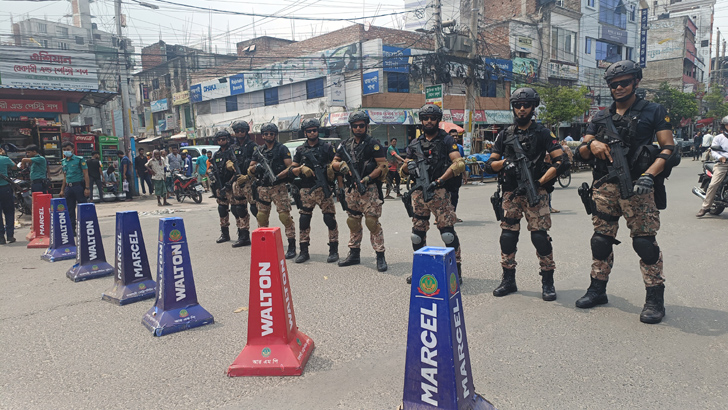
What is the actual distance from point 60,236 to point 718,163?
36.7 feet

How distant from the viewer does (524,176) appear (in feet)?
14.1

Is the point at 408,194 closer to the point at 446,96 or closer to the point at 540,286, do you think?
the point at 540,286

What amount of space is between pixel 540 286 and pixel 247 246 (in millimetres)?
4699

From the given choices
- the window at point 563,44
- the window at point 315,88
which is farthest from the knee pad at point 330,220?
the window at point 563,44

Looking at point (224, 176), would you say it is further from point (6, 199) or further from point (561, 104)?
point (561, 104)

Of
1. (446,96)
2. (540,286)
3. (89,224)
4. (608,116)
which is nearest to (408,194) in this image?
(540,286)

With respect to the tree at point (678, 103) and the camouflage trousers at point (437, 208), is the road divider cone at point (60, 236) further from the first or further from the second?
the tree at point (678, 103)

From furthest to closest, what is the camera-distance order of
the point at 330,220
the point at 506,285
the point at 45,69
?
the point at 45,69, the point at 330,220, the point at 506,285

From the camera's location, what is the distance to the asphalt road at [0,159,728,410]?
282 cm

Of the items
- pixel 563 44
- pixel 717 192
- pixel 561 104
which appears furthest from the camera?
pixel 563 44

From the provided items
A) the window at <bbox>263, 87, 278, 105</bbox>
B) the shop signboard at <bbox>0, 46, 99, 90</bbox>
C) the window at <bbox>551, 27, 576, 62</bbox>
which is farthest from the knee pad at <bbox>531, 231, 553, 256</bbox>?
the window at <bbox>551, 27, 576, 62</bbox>

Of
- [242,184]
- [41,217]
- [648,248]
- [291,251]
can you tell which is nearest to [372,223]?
[291,251]

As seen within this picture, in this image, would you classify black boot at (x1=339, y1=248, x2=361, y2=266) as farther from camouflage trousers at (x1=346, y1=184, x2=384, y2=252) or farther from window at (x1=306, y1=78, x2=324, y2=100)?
window at (x1=306, y1=78, x2=324, y2=100)

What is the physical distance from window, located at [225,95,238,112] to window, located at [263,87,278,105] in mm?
3611
